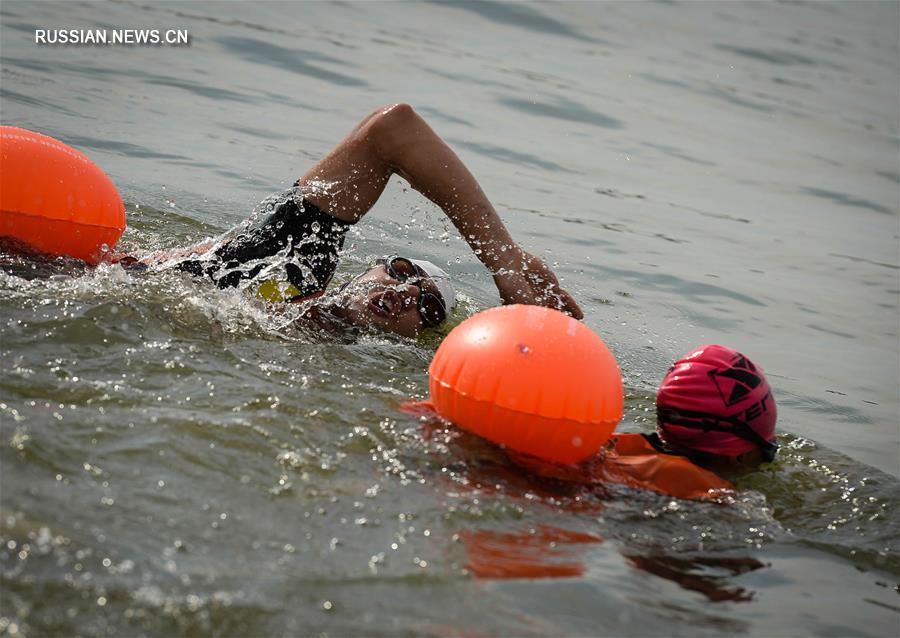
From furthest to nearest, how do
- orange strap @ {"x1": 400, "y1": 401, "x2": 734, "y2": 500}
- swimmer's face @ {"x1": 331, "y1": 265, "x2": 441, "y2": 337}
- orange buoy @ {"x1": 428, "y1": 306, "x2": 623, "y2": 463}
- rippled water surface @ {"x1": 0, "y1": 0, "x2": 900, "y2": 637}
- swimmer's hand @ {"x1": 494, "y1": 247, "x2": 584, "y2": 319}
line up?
1. swimmer's face @ {"x1": 331, "y1": 265, "x2": 441, "y2": 337}
2. swimmer's hand @ {"x1": 494, "y1": 247, "x2": 584, "y2": 319}
3. orange strap @ {"x1": 400, "y1": 401, "x2": 734, "y2": 500}
4. orange buoy @ {"x1": 428, "y1": 306, "x2": 623, "y2": 463}
5. rippled water surface @ {"x1": 0, "y1": 0, "x2": 900, "y2": 637}

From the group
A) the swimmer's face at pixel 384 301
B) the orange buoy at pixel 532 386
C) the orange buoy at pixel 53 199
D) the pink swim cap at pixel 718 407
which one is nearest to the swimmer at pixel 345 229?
the swimmer's face at pixel 384 301

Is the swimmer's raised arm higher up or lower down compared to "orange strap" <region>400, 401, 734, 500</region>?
higher up

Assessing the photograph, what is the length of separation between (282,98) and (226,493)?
33.1 feet

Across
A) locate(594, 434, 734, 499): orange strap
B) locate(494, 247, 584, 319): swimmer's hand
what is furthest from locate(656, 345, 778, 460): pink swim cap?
locate(494, 247, 584, 319): swimmer's hand

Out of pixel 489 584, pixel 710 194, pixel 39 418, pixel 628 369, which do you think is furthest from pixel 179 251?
pixel 710 194

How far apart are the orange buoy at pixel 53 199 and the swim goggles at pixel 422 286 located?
1654 mm

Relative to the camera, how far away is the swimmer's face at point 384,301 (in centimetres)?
637

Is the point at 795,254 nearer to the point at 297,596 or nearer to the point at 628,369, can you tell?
the point at 628,369

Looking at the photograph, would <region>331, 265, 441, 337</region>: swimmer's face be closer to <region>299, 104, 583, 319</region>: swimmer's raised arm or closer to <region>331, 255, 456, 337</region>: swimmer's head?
<region>331, 255, 456, 337</region>: swimmer's head

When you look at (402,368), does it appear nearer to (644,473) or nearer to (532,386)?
(532,386)

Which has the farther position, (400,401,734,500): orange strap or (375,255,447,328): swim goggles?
(375,255,447,328): swim goggles

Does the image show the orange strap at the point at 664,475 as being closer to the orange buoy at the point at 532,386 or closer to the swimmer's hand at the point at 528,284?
the orange buoy at the point at 532,386

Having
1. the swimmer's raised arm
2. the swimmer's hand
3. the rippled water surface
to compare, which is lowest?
the rippled water surface

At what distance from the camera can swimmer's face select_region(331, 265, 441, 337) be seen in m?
6.37
